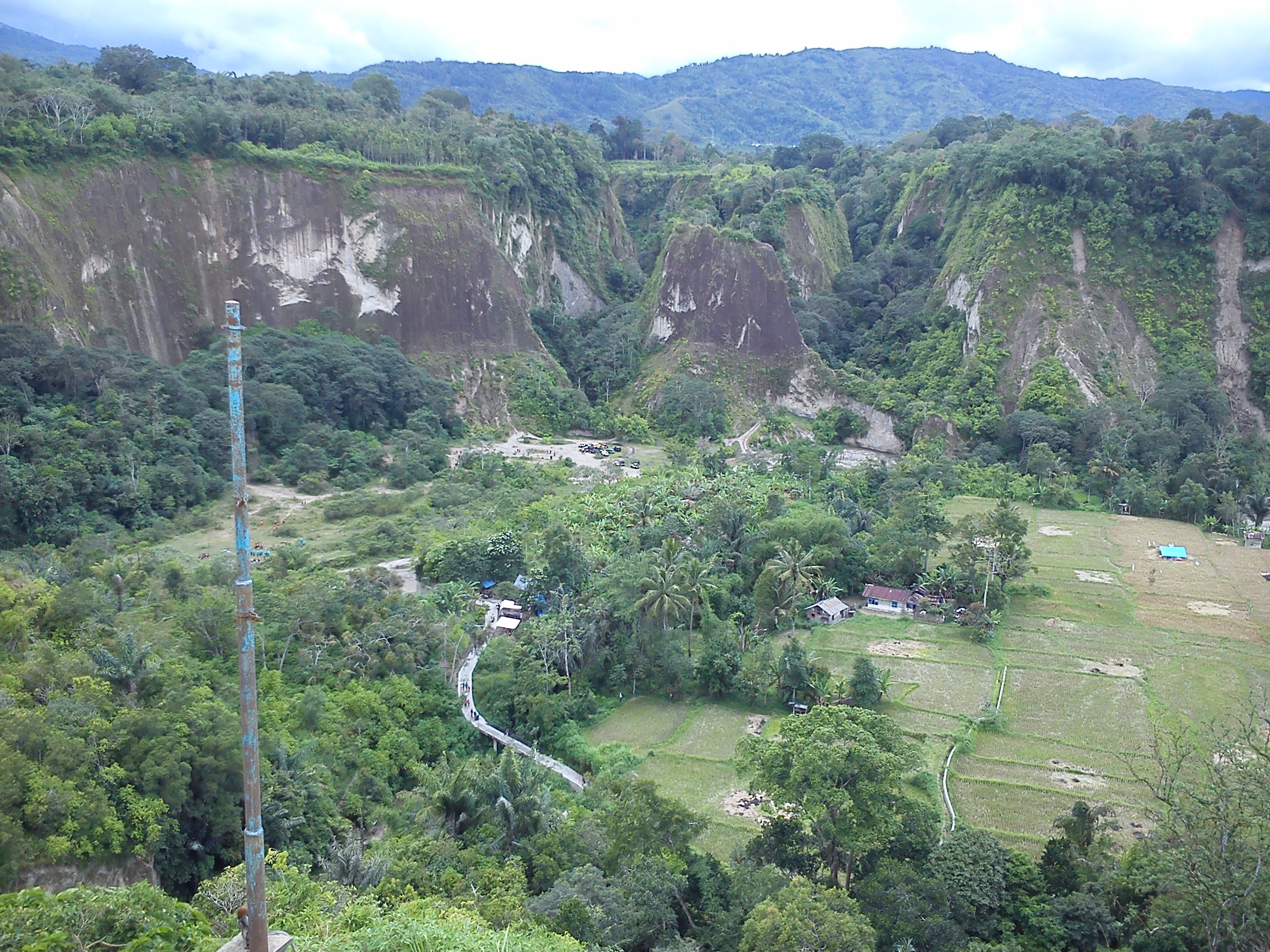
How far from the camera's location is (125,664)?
17.6m

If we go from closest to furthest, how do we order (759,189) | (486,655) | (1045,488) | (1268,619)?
(486,655), (1268,619), (1045,488), (759,189)

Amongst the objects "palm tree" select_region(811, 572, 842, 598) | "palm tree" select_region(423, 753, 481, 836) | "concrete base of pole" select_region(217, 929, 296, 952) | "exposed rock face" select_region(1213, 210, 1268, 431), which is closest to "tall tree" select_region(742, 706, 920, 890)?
"palm tree" select_region(423, 753, 481, 836)

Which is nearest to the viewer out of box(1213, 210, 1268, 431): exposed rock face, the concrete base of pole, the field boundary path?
the concrete base of pole

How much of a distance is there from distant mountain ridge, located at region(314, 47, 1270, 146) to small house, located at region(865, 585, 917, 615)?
393 feet

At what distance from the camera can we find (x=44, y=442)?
32156 mm

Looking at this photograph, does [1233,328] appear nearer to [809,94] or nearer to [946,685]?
[946,685]

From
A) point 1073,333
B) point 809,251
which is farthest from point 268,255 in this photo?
point 1073,333

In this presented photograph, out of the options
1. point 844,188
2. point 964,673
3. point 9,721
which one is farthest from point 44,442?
point 844,188

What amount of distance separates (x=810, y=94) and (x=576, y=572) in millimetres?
157927

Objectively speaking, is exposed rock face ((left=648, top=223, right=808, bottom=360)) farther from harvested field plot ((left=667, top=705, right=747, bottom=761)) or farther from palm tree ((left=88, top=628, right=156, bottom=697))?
palm tree ((left=88, top=628, right=156, bottom=697))

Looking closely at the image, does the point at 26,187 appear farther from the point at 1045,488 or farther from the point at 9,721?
the point at 1045,488

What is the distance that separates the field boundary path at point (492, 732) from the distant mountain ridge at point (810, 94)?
408 ft

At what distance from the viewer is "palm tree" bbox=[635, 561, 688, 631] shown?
25.0 meters

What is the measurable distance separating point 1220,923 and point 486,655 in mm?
17366
